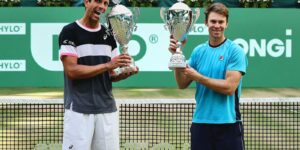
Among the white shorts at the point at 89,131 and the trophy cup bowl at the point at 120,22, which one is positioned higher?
the trophy cup bowl at the point at 120,22

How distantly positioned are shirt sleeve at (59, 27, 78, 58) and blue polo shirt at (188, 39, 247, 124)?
0.64m

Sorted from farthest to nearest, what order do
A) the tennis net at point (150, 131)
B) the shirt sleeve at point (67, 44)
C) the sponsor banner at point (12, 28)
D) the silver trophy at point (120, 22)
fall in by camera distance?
1. the sponsor banner at point (12, 28)
2. the tennis net at point (150, 131)
3. the silver trophy at point (120, 22)
4. the shirt sleeve at point (67, 44)

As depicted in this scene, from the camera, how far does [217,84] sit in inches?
111

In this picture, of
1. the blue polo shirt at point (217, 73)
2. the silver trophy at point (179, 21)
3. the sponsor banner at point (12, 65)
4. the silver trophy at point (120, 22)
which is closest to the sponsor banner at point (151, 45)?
the sponsor banner at point (12, 65)

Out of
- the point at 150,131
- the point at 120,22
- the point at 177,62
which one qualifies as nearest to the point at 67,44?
the point at 120,22

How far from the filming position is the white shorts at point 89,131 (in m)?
2.89

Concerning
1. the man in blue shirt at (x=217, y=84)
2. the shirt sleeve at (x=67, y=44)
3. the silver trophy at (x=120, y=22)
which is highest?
the silver trophy at (x=120, y=22)

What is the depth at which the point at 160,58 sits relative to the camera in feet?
28.9

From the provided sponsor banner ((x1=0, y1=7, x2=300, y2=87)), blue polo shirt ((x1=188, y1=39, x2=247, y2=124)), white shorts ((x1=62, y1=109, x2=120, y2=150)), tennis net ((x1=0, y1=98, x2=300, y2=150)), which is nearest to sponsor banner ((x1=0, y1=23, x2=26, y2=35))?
sponsor banner ((x1=0, y1=7, x2=300, y2=87))

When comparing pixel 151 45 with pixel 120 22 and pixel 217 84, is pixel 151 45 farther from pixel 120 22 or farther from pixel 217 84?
pixel 217 84

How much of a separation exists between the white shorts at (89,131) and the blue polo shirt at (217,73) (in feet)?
1.48

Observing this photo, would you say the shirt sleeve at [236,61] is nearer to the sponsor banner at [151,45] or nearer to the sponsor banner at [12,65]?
the sponsor banner at [151,45]

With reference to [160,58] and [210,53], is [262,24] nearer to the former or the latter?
[160,58]

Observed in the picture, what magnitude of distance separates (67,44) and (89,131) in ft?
1.50
